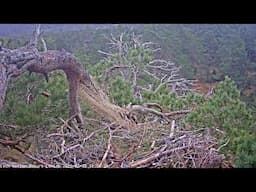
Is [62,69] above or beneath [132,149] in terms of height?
above

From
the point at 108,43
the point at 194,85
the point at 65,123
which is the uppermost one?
the point at 108,43

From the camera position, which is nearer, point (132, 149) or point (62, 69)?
point (132, 149)

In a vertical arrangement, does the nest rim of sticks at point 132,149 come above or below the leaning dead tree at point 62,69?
below

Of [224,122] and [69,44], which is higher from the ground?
[69,44]

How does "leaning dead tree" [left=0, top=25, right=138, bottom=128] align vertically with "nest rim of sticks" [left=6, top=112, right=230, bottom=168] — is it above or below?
above
